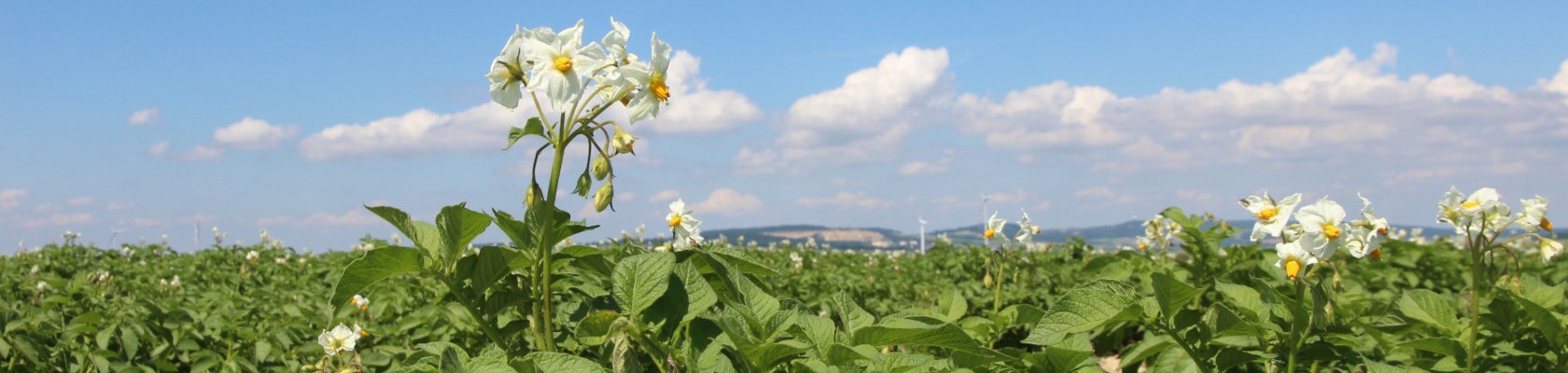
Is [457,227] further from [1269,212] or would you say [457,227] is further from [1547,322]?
[1547,322]

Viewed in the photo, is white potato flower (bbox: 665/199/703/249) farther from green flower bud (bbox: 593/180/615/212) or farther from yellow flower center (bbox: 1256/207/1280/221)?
yellow flower center (bbox: 1256/207/1280/221)

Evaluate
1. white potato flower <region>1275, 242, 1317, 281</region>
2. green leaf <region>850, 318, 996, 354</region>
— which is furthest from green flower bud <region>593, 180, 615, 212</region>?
white potato flower <region>1275, 242, 1317, 281</region>

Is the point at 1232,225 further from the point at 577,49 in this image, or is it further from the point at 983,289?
the point at 577,49

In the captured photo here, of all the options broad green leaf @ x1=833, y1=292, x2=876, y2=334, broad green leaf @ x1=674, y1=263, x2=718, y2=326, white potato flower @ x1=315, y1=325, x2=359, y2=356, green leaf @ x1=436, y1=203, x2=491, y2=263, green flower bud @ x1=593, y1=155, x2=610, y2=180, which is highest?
green flower bud @ x1=593, y1=155, x2=610, y2=180

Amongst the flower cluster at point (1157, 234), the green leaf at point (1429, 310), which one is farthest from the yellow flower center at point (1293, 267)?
the flower cluster at point (1157, 234)

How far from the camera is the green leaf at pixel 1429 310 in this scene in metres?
2.90

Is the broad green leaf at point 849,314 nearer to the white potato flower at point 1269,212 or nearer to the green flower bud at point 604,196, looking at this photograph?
the green flower bud at point 604,196

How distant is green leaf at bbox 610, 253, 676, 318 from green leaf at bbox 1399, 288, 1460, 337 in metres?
2.04

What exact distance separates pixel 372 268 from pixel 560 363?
42cm

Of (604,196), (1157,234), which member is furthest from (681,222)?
(1157,234)

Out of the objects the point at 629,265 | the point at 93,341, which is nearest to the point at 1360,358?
the point at 629,265

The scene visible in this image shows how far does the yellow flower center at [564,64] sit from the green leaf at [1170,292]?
1212 millimetres

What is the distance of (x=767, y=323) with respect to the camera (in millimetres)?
1979

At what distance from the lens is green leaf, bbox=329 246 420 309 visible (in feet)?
6.42
